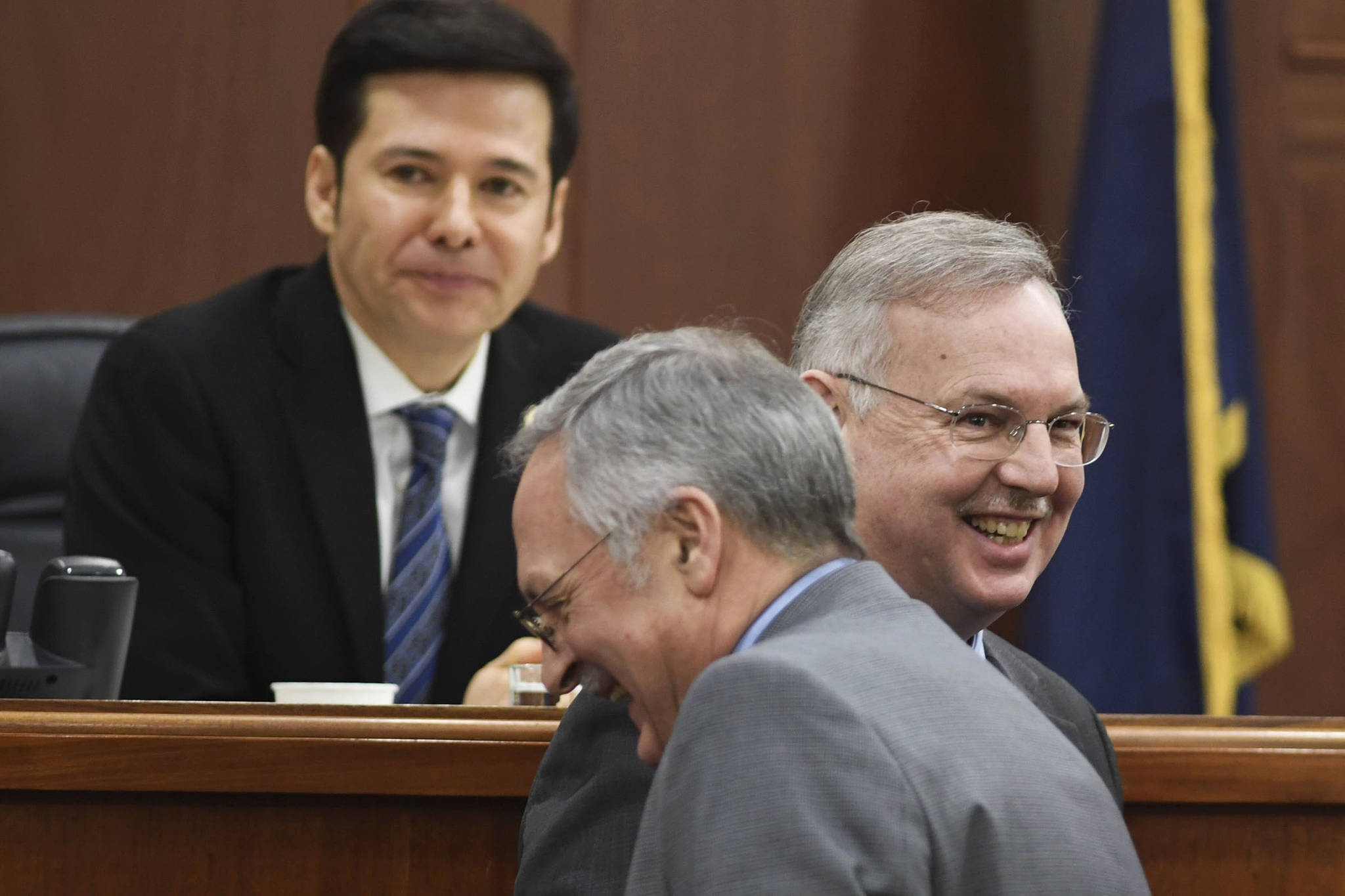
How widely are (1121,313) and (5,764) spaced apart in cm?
220

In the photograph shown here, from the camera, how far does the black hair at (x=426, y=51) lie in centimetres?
240

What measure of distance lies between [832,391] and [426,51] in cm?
115

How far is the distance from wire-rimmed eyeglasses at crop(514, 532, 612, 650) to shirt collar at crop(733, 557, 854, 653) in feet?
0.39

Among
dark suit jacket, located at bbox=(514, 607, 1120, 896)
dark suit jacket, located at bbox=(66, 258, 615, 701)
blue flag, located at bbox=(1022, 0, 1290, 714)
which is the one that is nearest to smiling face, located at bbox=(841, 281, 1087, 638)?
dark suit jacket, located at bbox=(514, 607, 1120, 896)

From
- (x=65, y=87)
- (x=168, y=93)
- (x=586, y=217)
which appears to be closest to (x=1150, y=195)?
(x=586, y=217)

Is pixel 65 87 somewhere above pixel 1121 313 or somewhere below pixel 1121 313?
above

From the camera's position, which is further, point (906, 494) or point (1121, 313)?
point (1121, 313)

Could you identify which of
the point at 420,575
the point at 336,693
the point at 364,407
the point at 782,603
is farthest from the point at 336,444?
the point at 782,603

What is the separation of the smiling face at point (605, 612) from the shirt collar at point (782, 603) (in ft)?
0.12

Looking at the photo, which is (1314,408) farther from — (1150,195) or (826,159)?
(826,159)

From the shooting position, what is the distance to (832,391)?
5.00 ft

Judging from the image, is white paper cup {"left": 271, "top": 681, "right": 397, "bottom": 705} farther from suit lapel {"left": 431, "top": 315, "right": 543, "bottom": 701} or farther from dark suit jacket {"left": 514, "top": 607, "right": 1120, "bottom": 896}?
suit lapel {"left": 431, "top": 315, "right": 543, "bottom": 701}

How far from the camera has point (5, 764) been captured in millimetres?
1325

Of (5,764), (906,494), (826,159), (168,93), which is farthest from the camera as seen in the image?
(826,159)
